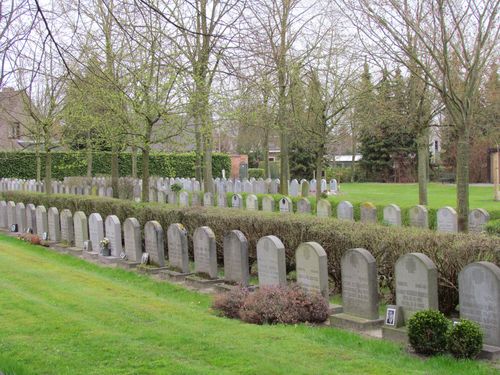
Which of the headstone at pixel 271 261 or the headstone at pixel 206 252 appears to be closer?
the headstone at pixel 271 261

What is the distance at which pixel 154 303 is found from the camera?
356 inches

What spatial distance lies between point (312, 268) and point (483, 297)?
8.77ft

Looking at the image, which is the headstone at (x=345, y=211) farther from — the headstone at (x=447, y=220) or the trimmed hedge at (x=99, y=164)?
the trimmed hedge at (x=99, y=164)

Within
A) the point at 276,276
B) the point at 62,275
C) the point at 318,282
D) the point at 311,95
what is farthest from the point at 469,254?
the point at 311,95

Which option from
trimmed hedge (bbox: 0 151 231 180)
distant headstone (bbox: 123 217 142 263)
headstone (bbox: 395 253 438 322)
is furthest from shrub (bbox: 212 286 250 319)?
trimmed hedge (bbox: 0 151 231 180)

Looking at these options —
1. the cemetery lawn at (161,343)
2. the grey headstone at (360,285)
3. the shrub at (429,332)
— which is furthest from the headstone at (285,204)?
the shrub at (429,332)

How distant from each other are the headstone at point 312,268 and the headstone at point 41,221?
412 inches

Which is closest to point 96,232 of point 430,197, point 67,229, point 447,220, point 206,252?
point 67,229

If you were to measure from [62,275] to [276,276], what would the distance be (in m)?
4.50

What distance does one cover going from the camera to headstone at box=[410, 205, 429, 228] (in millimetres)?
15188

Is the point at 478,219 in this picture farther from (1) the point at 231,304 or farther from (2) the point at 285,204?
(1) the point at 231,304

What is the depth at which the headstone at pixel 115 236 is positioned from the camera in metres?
13.8

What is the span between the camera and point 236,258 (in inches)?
407

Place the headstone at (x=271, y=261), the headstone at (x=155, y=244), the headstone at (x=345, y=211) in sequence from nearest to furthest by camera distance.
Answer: the headstone at (x=271, y=261), the headstone at (x=155, y=244), the headstone at (x=345, y=211)
